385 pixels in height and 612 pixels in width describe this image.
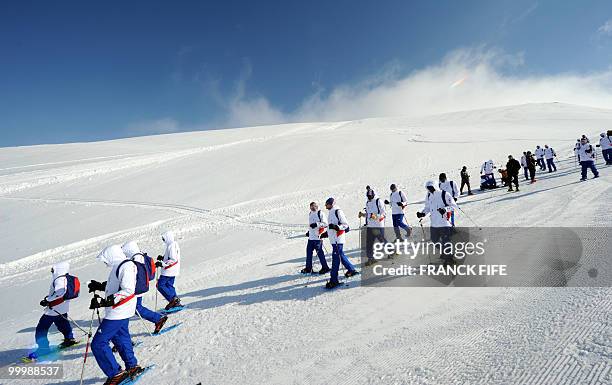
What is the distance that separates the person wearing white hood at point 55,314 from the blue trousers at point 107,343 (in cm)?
244

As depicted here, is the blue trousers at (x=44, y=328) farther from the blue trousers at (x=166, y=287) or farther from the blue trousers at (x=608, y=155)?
the blue trousers at (x=608, y=155)

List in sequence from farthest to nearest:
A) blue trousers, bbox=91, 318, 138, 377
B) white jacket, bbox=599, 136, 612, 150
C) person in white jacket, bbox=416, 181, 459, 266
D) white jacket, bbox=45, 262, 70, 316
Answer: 1. white jacket, bbox=599, 136, 612, 150
2. person in white jacket, bbox=416, 181, 459, 266
3. white jacket, bbox=45, 262, 70, 316
4. blue trousers, bbox=91, 318, 138, 377

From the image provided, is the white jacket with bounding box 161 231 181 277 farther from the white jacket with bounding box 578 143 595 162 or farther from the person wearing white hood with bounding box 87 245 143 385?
the white jacket with bounding box 578 143 595 162

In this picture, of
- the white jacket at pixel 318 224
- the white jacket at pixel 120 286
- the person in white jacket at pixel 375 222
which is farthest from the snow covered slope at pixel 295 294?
the person in white jacket at pixel 375 222

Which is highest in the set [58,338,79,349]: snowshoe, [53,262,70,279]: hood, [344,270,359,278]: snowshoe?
[53,262,70,279]: hood

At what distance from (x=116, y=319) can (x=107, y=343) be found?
38 centimetres

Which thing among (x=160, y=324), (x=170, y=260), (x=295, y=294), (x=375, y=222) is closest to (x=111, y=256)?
(x=160, y=324)

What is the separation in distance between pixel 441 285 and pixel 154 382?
5.23 meters

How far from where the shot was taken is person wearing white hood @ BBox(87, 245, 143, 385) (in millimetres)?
4770

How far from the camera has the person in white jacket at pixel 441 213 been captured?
7.51 metres

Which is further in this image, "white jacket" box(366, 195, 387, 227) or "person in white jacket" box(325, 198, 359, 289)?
"white jacket" box(366, 195, 387, 227)

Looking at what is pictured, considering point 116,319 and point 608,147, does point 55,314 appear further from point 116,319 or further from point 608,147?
point 608,147

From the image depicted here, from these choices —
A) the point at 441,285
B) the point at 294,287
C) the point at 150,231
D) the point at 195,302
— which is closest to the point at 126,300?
the point at 195,302

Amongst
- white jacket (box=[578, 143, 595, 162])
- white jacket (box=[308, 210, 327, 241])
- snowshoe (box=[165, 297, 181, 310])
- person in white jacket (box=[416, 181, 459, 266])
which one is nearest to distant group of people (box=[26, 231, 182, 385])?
snowshoe (box=[165, 297, 181, 310])
